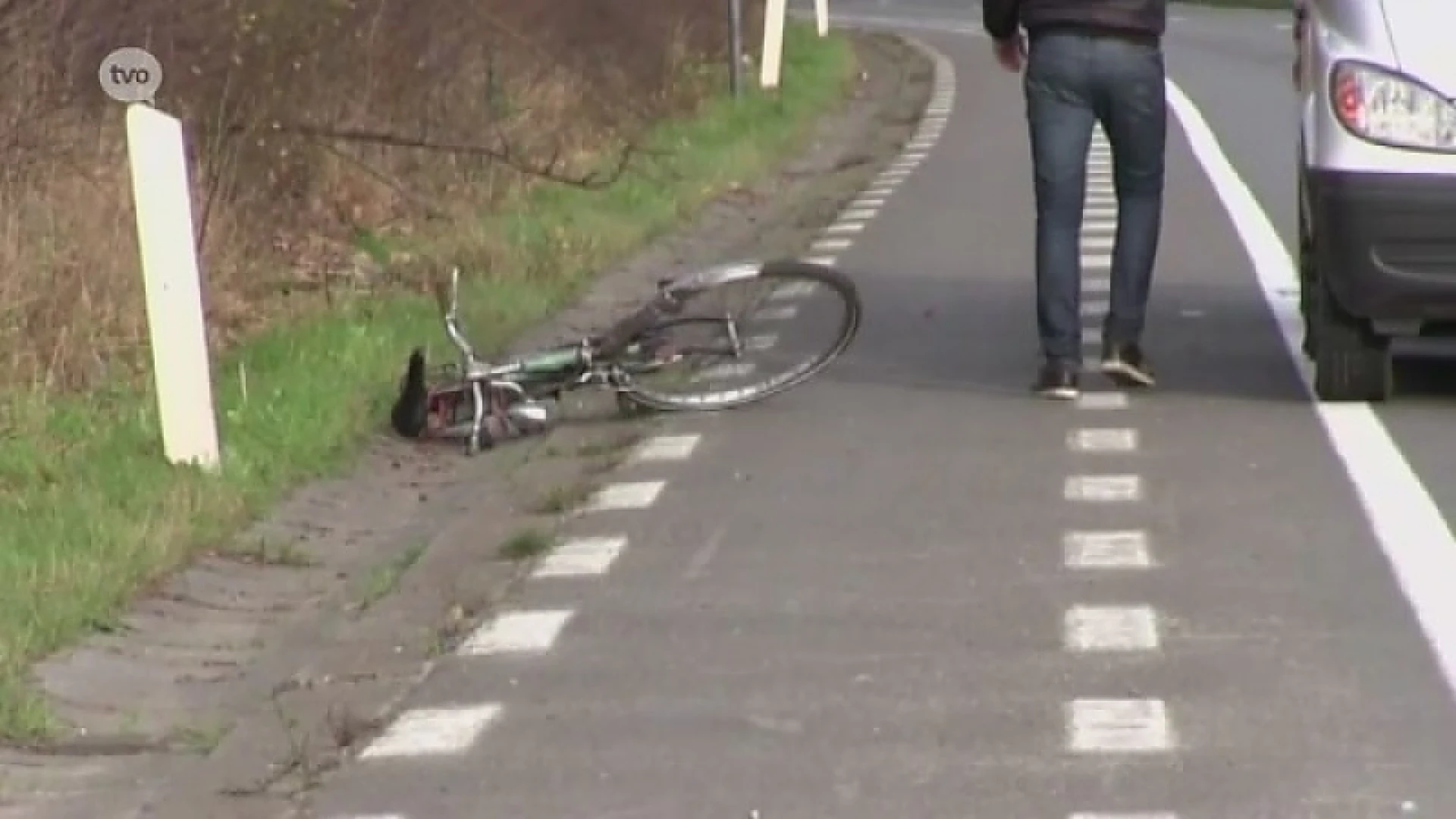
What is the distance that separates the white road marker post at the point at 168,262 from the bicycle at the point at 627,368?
1.27 metres

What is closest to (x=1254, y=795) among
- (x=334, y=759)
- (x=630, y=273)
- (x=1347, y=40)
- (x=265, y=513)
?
(x=334, y=759)

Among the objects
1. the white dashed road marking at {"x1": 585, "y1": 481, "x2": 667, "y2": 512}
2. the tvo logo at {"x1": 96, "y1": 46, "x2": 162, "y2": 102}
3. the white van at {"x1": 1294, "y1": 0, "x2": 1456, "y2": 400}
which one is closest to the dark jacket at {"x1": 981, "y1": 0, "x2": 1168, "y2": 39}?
the white van at {"x1": 1294, "y1": 0, "x2": 1456, "y2": 400}

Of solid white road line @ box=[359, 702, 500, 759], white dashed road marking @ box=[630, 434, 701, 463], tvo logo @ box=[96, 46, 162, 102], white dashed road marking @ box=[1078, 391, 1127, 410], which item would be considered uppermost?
tvo logo @ box=[96, 46, 162, 102]

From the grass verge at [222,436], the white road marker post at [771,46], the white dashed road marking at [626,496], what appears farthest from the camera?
the white road marker post at [771,46]

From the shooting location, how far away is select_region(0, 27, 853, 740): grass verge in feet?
28.4

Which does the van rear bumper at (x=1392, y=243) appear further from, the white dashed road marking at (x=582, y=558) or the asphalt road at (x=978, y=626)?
the white dashed road marking at (x=582, y=558)

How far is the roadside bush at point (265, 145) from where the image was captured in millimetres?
12438

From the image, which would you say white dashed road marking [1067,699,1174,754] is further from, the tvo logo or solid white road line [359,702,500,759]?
the tvo logo

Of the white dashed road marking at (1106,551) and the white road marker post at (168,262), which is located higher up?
the white road marker post at (168,262)

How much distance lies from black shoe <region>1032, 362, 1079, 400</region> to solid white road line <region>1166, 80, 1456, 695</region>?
0.86m

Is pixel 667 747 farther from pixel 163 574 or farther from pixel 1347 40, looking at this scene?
pixel 1347 40

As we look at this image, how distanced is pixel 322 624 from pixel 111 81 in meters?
2.08

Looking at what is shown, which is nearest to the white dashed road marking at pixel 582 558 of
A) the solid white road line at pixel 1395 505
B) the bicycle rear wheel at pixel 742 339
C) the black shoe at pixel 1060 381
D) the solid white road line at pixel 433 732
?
the solid white road line at pixel 433 732

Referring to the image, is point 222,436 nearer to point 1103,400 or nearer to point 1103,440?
point 1103,440
